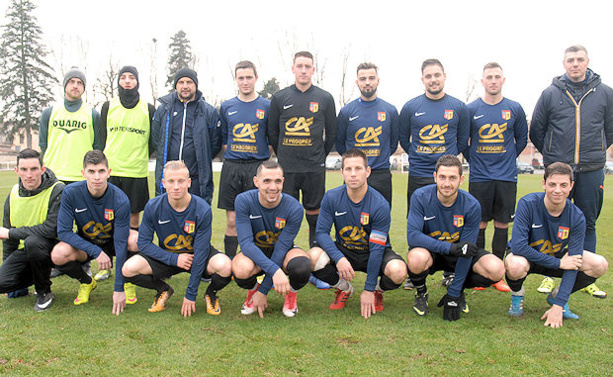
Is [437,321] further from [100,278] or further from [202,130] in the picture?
[100,278]

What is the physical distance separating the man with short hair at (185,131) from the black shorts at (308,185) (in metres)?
0.89

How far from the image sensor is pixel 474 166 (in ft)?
16.4

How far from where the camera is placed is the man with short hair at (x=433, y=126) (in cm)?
484

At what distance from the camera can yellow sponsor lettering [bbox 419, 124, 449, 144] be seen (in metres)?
4.84

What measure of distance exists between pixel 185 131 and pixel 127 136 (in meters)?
0.65

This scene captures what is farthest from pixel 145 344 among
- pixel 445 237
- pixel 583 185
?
pixel 583 185

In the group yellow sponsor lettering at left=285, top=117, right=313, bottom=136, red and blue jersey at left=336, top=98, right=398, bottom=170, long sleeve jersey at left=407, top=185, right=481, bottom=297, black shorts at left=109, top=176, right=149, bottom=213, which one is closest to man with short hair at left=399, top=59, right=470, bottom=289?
red and blue jersey at left=336, top=98, right=398, bottom=170

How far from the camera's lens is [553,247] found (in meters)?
3.91

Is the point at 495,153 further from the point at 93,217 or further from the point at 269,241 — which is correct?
the point at 93,217

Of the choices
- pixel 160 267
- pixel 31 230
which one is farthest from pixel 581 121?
pixel 31 230

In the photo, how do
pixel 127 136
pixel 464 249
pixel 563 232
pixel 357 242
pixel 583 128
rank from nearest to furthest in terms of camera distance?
pixel 464 249, pixel 563 232, pixel 357 242, pixel 583 128, pixel 127 136

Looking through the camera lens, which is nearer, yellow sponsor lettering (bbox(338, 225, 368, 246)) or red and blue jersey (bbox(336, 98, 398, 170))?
yellow sponsor lettering (bbox(338, 225, 368, 246))

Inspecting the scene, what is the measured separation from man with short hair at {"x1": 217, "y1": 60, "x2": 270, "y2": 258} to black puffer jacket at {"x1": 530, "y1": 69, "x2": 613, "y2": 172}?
10.2ft

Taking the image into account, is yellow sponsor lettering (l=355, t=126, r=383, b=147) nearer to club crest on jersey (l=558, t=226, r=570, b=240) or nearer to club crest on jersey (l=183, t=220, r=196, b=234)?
club crest on jersey (l=558, t=226, r=570, b=240)
